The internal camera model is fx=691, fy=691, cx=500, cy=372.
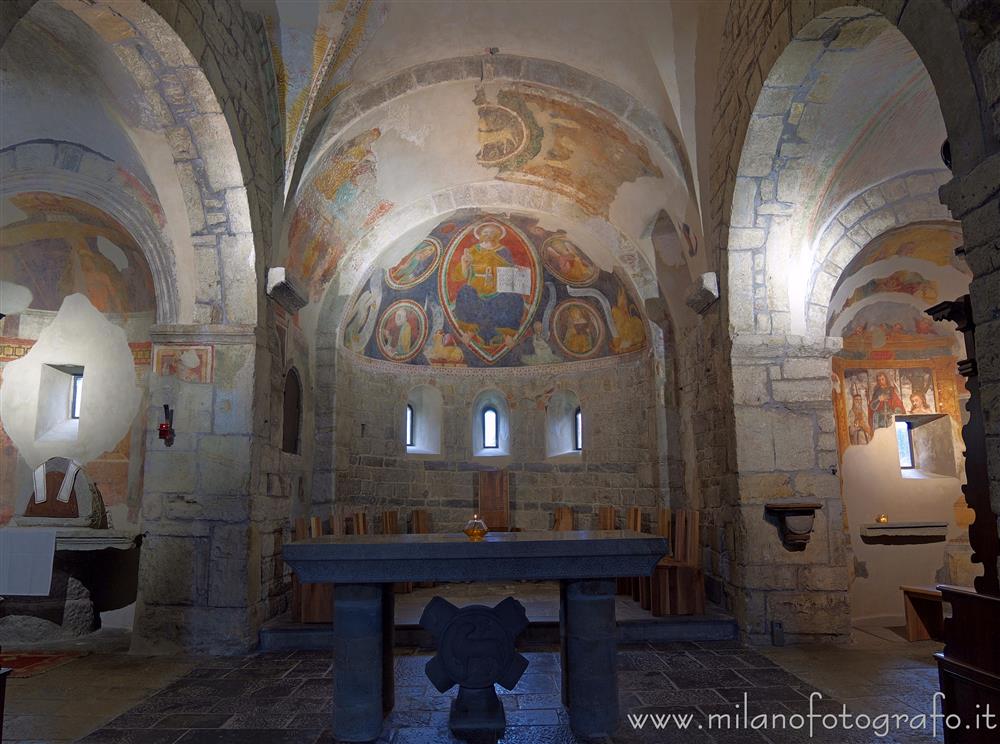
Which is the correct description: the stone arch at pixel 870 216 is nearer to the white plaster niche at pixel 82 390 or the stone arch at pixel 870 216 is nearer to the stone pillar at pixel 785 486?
the stone pillar at pixel 785 486

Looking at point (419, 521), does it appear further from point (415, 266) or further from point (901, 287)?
point (901, 287)

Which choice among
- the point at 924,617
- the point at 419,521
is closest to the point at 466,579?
the point at 924,617

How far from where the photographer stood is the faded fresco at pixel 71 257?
7.63 metres

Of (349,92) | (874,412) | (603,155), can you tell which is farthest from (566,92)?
(874,412)

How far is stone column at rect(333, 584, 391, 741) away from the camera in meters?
4.02

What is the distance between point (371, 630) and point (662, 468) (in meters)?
6.58

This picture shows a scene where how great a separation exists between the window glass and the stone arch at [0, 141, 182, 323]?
252 inches

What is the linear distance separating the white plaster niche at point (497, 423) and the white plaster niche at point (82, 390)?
570 centimetres

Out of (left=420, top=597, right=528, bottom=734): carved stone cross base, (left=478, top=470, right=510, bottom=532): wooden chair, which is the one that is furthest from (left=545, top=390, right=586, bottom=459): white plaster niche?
(left=420, top=597, right=528, bottom=734): carved stone cross base

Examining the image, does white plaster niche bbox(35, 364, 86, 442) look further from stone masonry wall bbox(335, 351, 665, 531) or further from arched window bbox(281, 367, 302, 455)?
stone masonry wall bbox(335, 351, 665, 531)

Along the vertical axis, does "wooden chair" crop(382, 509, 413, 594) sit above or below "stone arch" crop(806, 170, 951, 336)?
below

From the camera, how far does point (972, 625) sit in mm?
3641

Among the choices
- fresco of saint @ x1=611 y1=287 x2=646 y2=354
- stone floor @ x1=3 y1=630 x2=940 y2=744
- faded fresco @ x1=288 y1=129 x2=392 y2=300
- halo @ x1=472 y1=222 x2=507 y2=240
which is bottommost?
stone floor @ x1=3 y1=630 x2=940 y2=744

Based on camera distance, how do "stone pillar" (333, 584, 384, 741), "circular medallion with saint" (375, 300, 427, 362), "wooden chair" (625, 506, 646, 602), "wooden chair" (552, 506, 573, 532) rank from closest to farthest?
1. "stone pillar" (333, 584, 384, 741)
2. "wooden chair" (625, 506, 646, 602)
3. "wooden chair" (552, 506, 573, 532)
4. "circular medallion with saint" (375, 300, 427, 362)
